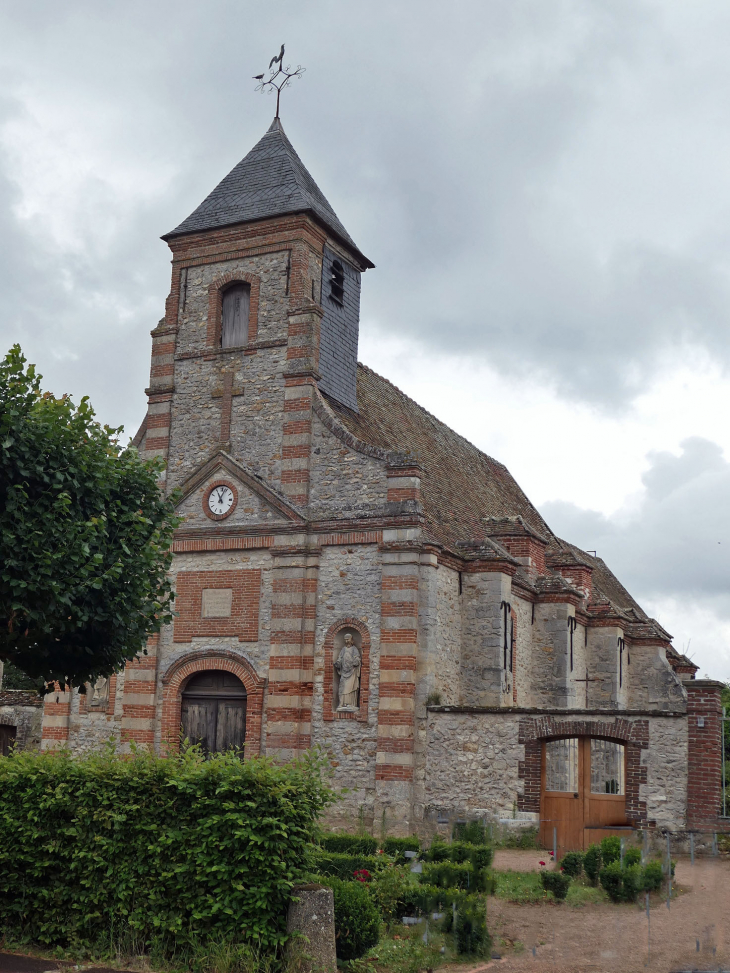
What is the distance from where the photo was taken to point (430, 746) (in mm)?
18484

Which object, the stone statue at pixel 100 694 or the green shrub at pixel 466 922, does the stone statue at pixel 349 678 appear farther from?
the green shrub at pixel 466 922

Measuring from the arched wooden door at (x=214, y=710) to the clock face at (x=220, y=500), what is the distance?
328 cm

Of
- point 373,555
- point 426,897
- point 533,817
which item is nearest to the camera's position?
point 426,897

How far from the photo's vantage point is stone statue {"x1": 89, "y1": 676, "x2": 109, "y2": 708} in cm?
2145

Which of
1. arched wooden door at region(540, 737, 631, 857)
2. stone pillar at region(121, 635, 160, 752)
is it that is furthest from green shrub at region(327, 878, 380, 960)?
stone pillar at region(121, 635, 160, 752)

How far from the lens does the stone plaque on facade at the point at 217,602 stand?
66.9ft

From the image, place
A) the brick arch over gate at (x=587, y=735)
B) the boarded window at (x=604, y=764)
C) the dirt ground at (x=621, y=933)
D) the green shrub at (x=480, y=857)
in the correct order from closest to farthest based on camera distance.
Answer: the dirt ground at (x=621, y=933)
the green shrub at (x=480, y=857)
the brick arch over gate at (x=587, y=735)
the boarded window at (x=604, y=764)

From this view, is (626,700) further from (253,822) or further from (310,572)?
(253,822)

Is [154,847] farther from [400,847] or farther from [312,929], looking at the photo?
[400,847]

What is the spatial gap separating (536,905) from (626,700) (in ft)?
60.0

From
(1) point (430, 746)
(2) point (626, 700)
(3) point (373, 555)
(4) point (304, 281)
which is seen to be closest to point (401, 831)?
(1) point (430, 746)

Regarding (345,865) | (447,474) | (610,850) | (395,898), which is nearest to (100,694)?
(447,474)

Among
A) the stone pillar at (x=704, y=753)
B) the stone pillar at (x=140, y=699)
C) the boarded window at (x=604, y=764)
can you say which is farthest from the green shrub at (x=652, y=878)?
the boarded window at (x=604, y=764)

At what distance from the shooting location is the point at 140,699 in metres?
20.8
